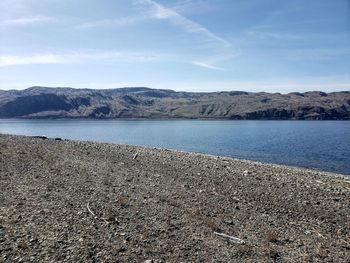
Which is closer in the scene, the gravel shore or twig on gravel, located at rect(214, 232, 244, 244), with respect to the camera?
the gravel shore

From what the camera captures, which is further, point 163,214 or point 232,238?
point 163,214

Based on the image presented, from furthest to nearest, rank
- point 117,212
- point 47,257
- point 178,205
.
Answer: point 178,205 < point 117,212 < point 47,257

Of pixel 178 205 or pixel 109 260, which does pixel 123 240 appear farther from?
pixel 178 205

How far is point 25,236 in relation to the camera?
1276 cm

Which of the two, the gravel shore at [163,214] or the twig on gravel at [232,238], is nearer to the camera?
the gravel shore at [163,214]

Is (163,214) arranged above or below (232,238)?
above

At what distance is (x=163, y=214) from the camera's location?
53.5 ft

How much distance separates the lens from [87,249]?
40.1 ft

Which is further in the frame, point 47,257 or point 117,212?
point 117,212

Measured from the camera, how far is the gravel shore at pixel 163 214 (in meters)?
12.6

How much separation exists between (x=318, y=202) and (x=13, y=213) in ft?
48.2

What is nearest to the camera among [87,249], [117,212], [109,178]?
[87,249]

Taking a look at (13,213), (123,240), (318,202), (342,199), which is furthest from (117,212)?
(342,199)

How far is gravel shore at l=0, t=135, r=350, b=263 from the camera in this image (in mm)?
12562
